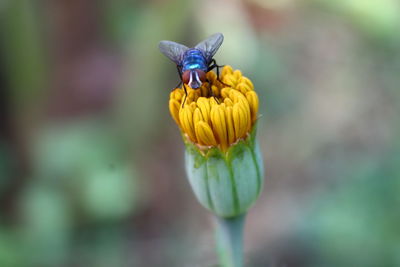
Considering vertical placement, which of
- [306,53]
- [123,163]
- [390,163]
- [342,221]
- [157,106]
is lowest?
[342,221]

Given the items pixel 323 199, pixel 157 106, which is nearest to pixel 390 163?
pixel 323 199

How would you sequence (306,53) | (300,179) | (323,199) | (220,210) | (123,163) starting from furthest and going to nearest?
(306,53) → (300,179) → (123,163) → (323,199) → (220,210)

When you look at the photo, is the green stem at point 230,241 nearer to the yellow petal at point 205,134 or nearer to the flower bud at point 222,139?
the flower bud at point 222,139

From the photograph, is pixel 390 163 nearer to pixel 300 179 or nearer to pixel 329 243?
pixel 329 243


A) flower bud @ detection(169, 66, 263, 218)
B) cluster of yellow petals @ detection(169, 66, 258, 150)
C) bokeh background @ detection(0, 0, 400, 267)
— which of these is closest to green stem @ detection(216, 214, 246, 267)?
flower bud @ detection(169, 66, 263, 218)

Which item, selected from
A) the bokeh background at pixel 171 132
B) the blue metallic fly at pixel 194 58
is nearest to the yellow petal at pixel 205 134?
the blue metallic fly at pixel 194 58

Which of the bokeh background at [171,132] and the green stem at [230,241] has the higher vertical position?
the bokeh background at [171,132]
